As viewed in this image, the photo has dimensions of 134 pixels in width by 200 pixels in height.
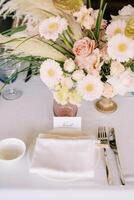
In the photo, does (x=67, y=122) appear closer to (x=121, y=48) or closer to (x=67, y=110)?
(x=67, y=110)

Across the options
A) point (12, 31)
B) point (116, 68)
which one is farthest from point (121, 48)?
point (12, 31)

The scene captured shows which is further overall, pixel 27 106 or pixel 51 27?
pixel 27 106

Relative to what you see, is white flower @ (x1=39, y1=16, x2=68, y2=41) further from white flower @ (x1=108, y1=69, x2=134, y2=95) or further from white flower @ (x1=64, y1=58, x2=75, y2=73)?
white flower @ (x1=108, y1=69, x2=134, y2=95)

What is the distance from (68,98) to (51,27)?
182 mm

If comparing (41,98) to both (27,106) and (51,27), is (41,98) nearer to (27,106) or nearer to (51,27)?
(27,106)

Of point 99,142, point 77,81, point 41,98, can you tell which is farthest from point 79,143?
point 41,98

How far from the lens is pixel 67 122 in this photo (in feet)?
2.80

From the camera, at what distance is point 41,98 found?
100cm

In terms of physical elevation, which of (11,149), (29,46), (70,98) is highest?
(29,46)

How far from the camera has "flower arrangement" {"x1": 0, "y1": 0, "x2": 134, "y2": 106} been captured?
Answer: 0.76 metres

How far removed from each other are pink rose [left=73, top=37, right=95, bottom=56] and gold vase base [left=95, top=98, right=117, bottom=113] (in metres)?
0.22

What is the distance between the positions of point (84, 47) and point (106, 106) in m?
0.24

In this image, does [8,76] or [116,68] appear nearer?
[116,68]

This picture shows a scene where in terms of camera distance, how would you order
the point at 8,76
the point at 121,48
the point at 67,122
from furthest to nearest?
the point at 8,76
the point at 67,122
the point at 121,48
